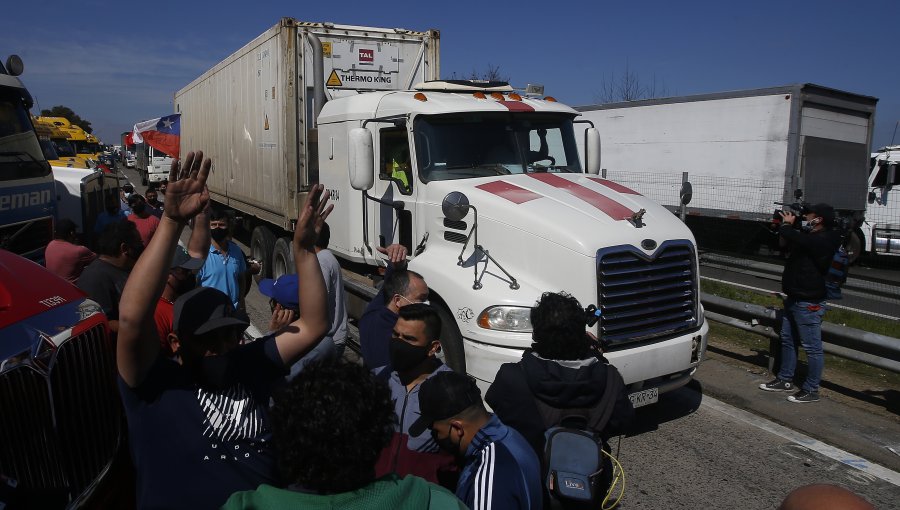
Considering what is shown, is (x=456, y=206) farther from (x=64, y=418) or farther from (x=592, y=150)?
(x=64, y=418)

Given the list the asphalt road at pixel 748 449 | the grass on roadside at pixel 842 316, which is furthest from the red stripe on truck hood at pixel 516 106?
the grass on roadside at pixel 842 316

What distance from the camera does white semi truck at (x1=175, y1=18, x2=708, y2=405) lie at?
5035mm

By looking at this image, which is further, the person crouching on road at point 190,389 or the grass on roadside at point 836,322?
the grass on roadside at point 836,322

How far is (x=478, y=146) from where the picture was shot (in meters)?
6.32

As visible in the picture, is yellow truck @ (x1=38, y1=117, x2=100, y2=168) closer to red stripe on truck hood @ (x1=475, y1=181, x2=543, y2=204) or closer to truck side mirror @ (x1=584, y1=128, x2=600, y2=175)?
truck side mirror @ (x1=584, y1=128, x2=600, y2=175)

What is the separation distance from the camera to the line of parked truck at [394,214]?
2787 mm

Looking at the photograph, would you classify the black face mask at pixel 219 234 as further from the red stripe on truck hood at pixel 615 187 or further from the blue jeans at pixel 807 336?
the blue jeans at pixel 807 336

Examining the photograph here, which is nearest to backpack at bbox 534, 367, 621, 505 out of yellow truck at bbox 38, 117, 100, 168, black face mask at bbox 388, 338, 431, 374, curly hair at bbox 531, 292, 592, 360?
curly hair at bbox 531, 292, 592, 360

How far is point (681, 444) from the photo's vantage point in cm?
527

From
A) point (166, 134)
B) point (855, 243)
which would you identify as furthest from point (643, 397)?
point (166, 134)

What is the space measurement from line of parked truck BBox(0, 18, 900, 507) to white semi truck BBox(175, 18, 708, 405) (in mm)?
18

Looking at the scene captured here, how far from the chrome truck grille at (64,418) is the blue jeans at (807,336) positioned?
5.75m

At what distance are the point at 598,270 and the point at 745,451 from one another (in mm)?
1875

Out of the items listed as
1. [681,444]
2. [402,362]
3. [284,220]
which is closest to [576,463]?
[402,362]
